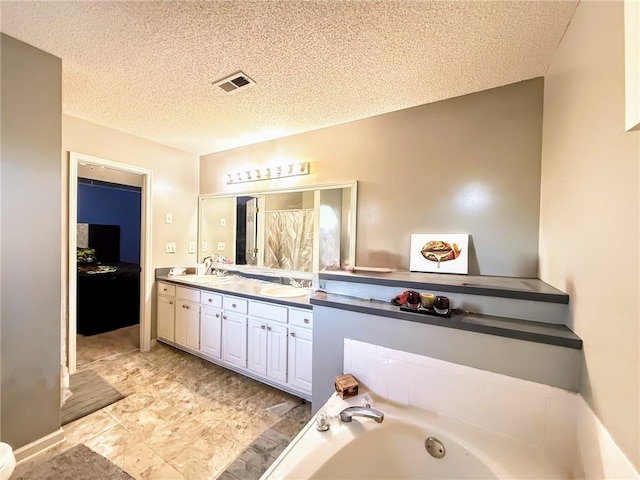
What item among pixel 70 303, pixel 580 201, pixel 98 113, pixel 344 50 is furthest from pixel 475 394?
pixel 98 113

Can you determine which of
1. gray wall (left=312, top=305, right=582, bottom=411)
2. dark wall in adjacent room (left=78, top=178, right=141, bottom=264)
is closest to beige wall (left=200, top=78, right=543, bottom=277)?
gray wall (left=312, top=305, right=582, bottom=411)

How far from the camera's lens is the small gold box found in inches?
55.3

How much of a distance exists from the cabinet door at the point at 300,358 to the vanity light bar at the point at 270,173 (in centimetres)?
154

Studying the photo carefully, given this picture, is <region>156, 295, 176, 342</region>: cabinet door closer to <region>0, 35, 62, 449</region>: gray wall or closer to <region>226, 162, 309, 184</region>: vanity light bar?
<region>0, 35, 62, 449</region>: gray wall

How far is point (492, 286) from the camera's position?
1.39m

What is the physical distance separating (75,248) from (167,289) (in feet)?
3.03

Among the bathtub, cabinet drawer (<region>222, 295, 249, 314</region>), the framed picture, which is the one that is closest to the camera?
the bathtub

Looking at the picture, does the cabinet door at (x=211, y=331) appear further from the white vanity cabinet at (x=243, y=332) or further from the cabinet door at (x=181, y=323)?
the cabinet door at (x=181, y=323)

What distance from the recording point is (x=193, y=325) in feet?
9.00

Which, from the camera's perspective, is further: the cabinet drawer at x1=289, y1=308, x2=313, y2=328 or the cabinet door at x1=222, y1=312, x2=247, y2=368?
the cabinet door at x1=222, y1=312, x2=247, y2=368

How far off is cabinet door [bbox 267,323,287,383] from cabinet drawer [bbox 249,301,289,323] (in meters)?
0.07

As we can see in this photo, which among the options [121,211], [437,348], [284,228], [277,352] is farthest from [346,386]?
[121,211]

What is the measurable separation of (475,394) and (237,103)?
2.44 meters

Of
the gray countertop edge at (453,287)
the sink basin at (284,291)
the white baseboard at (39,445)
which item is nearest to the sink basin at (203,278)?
the sink basin at (284,291)
